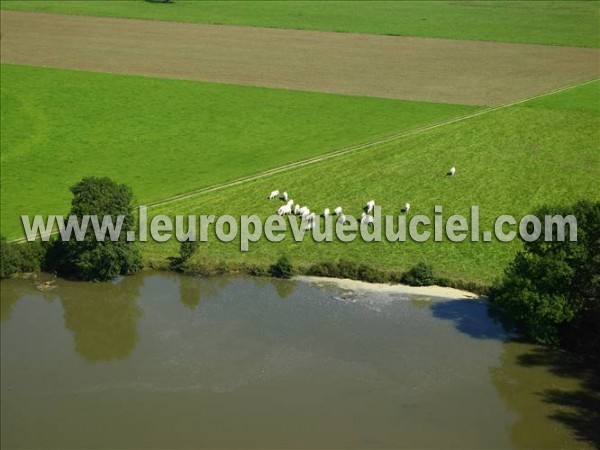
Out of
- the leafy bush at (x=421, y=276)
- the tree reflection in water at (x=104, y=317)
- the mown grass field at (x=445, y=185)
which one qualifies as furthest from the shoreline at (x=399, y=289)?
the tree reflection in water at (x=104, y=317)

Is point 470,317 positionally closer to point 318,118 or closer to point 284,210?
point 284,210

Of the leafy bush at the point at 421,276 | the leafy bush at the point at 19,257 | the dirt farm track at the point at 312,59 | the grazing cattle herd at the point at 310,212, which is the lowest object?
the leafy bush at the point at 421,276

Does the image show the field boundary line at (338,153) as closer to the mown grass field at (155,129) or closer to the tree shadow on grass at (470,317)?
the mown grass field at (155,129)

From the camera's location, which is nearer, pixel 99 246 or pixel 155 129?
pixel 99 246

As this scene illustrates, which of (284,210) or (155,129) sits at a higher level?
(155,129)

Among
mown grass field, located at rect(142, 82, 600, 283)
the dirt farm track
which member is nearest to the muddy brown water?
mown grass field, located at rect(142, 82, 600, 283)

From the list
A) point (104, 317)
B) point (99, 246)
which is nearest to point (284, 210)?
point (99, 246)
